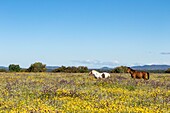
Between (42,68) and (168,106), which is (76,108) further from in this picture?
(42,68)

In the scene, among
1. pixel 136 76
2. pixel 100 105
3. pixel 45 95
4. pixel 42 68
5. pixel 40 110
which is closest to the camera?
pixel 40 110

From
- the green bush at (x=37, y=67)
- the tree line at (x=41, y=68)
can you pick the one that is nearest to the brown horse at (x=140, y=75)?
the tree line at (x=41, y=68)

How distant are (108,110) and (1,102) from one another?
448 centimetres

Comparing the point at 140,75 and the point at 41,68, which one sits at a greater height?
the point at 41,68

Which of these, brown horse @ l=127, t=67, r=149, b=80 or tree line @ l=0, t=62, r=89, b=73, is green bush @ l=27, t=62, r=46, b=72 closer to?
tree line @ l=0, t=62, r=89, b=73

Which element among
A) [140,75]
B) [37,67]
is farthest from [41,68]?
[140,75]

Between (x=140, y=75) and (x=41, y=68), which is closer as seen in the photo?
(x=140, y=75)

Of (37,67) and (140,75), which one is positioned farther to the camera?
(37,67)

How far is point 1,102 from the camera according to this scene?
12688 mm

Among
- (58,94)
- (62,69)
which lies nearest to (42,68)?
(62,69)

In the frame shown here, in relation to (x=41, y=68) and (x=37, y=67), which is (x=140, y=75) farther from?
(x=37, y=67)

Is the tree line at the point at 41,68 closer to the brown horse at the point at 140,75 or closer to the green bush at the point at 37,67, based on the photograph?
the green bush at the point at 37,67

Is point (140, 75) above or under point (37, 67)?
under

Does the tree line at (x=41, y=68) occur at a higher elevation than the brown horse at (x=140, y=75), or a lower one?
higher
